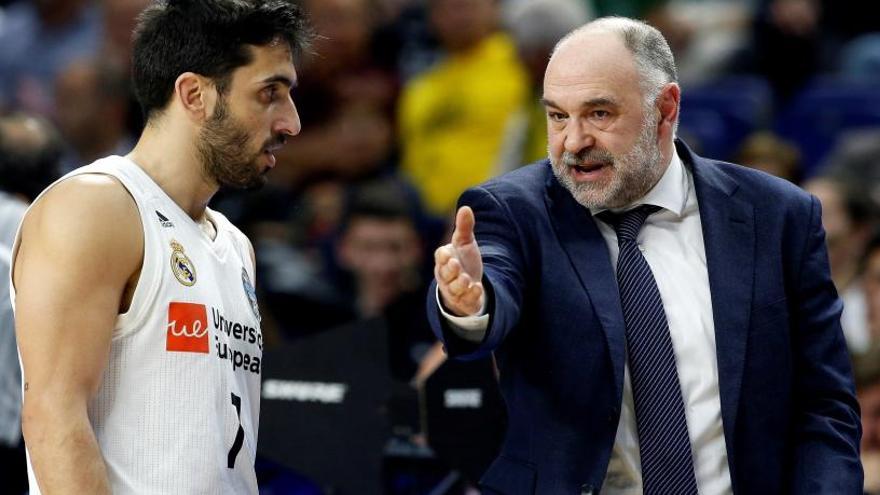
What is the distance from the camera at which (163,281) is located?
3.44 meters

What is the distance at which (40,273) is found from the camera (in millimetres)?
3287

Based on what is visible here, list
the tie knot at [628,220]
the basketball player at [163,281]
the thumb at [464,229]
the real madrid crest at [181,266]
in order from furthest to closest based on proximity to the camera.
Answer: the tie knot at [628,220], the real madrid crest at [181,266], the thumb at [464,229], the basketball player at [163,281]

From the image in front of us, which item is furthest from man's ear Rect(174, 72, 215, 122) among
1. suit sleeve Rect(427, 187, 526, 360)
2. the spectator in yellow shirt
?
the spectator in yellow shirt

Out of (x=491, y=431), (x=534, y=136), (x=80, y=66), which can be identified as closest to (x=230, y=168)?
(x=491, y=431)

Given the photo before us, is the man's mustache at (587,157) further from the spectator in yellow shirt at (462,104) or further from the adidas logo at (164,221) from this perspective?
the spectator in yellow shirt at (462,104)

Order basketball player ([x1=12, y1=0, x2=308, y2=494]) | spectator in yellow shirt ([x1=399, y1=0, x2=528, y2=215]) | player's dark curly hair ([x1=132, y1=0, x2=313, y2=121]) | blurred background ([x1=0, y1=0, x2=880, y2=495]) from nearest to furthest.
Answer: basketball player ([x1=12, y1=0, x2=308, y2=494]) < player's dark curly hair ([x1=132, y1=0, x2=313, y2=121]) < blurred background ([x1=0, y1=0, x2=880, y2=495]) < spectator in yellow shirt ([x1=399, y1=0, x2=528, y2=215])

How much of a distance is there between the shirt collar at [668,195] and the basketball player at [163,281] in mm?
945

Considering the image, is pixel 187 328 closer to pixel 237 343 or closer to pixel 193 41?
pixel 237 343

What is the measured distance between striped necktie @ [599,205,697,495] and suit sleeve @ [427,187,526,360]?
30cm

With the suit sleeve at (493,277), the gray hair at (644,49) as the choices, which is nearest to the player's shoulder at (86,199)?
the suit sleeve at (493,277)

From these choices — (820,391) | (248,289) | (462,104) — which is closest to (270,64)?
(248,289)

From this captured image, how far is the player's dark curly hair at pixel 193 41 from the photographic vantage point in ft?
11.9

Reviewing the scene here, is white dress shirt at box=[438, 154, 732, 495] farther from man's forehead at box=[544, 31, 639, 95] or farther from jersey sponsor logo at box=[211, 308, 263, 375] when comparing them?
jersey sponsor logo at box=[211, 308, 263, 375]

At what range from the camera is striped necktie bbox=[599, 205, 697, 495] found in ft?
12.0
